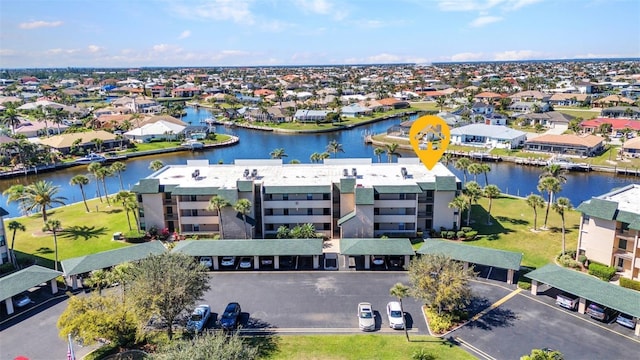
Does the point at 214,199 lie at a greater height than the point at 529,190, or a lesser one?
greater

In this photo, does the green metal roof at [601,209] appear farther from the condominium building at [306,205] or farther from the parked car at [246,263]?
the parked car at [246,263]

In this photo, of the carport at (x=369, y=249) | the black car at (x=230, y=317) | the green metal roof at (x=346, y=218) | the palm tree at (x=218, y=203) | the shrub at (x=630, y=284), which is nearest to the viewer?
the black car at (x=230, y=317)

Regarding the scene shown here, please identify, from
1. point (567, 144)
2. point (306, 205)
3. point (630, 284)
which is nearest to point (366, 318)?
point (306, 205)

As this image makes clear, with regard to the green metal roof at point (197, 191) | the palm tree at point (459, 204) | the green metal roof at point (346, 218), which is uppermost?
the green metal roof at point (197, 191)

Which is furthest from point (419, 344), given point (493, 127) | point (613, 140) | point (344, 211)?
point (613, 140)

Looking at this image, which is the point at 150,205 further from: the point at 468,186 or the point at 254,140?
the point at 254,140

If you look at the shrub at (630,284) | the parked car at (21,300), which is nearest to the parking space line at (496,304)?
the shrub at (630,284)
